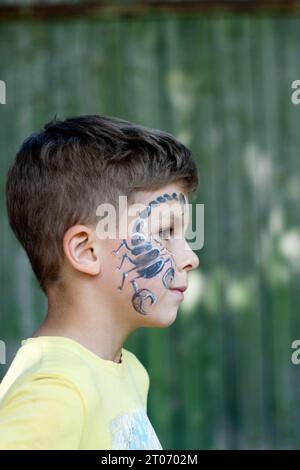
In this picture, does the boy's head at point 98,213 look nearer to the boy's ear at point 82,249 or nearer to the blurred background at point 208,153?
the boy's ear at point 82,249

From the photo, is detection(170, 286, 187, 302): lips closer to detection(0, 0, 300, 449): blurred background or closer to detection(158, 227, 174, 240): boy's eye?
detection(158, 227, 174, 240): boy's eye

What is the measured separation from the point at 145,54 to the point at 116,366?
8.92 feet

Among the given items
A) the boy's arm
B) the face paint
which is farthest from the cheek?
the boy's arm

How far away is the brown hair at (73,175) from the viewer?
2.31 m

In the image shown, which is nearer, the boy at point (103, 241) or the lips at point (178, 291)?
the boy at point (103, 241)

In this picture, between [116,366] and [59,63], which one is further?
[59,63]

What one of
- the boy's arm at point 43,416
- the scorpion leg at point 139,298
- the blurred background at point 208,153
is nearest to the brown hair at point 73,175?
the scorpion leg at point 139,298

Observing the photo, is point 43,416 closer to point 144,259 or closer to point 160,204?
point 144,259

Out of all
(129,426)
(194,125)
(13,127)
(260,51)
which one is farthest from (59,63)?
(129,426)

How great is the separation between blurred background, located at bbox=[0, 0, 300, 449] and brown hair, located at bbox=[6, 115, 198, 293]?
220 centimetres

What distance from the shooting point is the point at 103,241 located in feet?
7.54

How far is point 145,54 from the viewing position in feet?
15.2

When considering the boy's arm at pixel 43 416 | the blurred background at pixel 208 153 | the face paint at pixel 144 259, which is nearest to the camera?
the boy's arm at pixel 43 416
